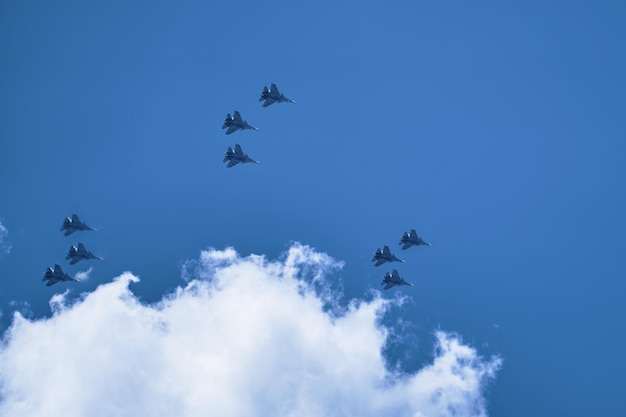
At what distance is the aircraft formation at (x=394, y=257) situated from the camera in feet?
613

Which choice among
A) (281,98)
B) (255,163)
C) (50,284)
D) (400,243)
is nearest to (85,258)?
(50,284)

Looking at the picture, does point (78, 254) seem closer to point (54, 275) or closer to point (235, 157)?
point (54, 275)

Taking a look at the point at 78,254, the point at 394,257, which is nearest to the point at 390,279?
the point at 394,257

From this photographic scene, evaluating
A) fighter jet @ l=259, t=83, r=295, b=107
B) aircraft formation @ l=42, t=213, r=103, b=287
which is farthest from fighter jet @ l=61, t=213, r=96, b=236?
fighter jet @ l=259, t=83, r=295, b=107

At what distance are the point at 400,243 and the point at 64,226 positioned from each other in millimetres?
65257

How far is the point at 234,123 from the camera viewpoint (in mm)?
189000

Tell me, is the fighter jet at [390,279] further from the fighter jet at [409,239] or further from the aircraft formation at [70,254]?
the aircraft formation at [70,254]

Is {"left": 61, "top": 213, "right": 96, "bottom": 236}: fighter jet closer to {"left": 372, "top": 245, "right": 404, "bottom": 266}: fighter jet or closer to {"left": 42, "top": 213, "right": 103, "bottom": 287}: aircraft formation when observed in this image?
{"left": 42, "top": 213, "right": 103, "bottom": 287}: aircraft formation

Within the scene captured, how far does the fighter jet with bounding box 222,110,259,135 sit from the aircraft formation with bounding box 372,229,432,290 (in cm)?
3626

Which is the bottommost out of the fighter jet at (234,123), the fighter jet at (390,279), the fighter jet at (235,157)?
the fighter jet at (390,279)

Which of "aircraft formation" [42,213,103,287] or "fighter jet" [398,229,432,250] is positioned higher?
"fighter jet" [398,229,432,250]

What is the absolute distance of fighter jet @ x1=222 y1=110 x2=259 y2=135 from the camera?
188 metres

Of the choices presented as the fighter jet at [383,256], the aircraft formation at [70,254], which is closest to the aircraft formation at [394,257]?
the fighter jet at [383,256]

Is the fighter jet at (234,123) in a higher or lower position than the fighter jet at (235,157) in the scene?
higher
